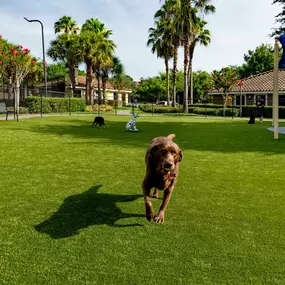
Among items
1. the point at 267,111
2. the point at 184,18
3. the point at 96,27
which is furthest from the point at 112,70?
the point at 267,111

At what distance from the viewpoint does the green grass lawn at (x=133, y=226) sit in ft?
9.09

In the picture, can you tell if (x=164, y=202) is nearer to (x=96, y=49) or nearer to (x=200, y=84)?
(x=96, y=49)

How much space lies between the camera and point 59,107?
3500cm

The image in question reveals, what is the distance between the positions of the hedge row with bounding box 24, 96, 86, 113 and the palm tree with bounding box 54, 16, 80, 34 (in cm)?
1760

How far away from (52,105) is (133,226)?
1262 inches

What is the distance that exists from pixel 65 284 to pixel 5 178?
4.04 m

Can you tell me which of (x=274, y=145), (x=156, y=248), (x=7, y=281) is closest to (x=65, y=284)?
(x=7, y=281)

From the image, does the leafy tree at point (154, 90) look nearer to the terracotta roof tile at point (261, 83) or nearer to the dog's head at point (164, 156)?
the terracotta roof tile at point (261, 83)

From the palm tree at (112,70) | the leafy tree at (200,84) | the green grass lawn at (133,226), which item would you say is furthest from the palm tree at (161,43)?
the green grass lawn at (133,226)

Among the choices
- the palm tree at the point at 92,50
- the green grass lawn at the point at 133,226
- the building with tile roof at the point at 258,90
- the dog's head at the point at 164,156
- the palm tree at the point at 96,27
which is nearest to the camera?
the green grass lawn at the point at 133,226

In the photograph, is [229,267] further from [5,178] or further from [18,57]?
[18,57]

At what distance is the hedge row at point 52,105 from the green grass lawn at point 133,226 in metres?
25.4

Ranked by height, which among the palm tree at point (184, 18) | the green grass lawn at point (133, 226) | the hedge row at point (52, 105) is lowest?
the green grass lawn at point (133, 226)

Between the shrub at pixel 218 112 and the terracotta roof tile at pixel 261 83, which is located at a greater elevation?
the terracotta roof tile at pixel 261 83
